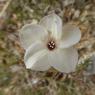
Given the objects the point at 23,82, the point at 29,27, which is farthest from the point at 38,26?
the point at 23,82

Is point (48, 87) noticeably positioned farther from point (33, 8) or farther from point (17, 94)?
point (33, 8)

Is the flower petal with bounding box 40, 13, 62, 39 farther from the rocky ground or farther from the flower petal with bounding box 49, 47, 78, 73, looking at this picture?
the rocky ground

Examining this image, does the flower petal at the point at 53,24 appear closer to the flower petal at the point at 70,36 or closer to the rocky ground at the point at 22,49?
the flower petal at the point at 70,36

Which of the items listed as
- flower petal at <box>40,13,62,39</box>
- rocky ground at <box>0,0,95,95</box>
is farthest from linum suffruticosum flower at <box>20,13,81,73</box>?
rocky ground at <box>0,0,95,95</box>

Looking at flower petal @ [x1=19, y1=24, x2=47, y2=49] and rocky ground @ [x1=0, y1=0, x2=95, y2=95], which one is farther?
rocky ground @ [x1=0, y1=0, x2=95, y2=95]

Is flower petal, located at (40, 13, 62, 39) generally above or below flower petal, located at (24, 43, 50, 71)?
above
